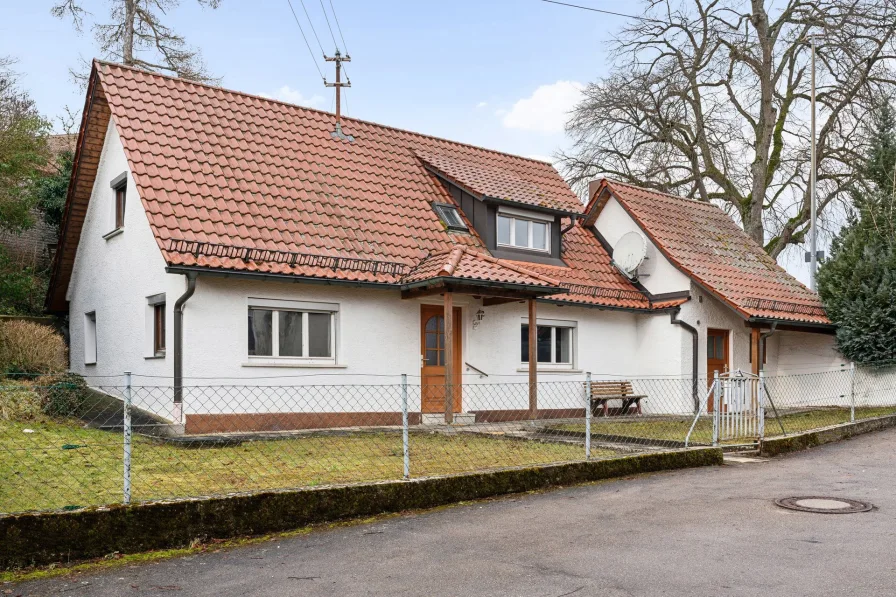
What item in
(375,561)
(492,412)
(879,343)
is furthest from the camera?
(879,343)

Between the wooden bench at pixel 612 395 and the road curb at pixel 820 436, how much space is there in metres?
4.37

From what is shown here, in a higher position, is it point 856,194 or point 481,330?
point 856,194

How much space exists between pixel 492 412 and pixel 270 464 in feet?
23.7

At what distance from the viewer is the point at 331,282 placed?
1431 cm

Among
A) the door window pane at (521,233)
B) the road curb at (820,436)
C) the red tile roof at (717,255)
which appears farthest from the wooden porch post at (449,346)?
the red tile roof at (717,255)

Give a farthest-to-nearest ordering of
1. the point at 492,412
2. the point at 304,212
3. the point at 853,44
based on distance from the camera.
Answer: the point at 853,44 → the point at 492,412 → the point at 304,212

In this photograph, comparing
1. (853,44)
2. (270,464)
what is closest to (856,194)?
(853,44)

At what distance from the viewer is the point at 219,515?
6.93 metres

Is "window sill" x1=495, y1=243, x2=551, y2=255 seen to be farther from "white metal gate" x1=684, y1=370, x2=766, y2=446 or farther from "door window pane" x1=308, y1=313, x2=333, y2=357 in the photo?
"white metal gate" x1=684, y1=370, x2=766, y2=446

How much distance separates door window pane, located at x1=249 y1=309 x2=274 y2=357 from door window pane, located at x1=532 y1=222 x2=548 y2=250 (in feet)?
22.4

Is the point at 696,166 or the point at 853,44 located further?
the point at 696,166

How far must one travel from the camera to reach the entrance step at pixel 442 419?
15528 mm

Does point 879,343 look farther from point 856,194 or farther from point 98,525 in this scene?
point 98,525

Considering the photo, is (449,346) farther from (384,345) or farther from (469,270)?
(469,270)
